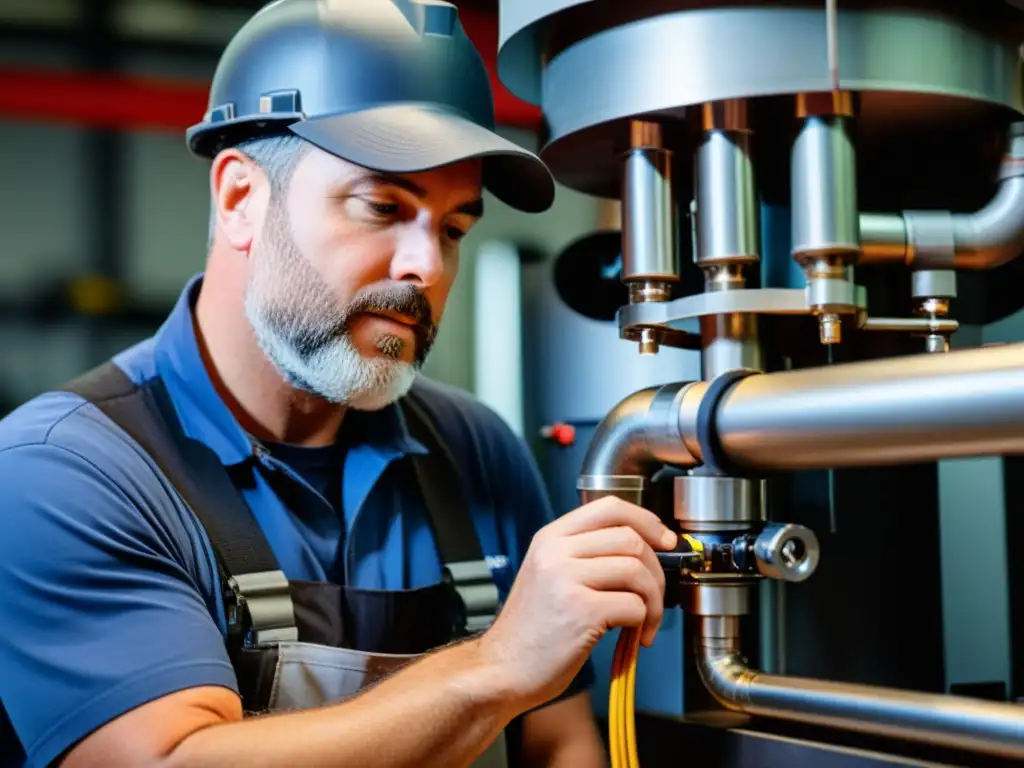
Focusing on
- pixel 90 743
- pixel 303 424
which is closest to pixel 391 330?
pixel 303 424

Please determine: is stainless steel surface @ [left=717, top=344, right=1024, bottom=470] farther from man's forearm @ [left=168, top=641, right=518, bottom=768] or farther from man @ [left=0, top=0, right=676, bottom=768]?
man's forearm @ [left=168, top=641, right=518, bottom=768]

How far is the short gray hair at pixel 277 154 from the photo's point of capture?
3.28 ft

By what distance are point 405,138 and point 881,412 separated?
0.47 m

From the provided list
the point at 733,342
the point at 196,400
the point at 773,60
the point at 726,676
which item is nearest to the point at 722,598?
the point at 726,676

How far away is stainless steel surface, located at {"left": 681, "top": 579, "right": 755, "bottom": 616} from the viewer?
876mm

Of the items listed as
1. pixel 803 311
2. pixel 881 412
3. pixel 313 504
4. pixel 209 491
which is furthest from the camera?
pixel 313 504

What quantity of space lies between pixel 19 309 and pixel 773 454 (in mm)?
969

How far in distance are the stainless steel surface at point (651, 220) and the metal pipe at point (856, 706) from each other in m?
0.30

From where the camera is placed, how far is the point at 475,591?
1.08m

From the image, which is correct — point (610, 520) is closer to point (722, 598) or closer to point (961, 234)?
point (722, 598)

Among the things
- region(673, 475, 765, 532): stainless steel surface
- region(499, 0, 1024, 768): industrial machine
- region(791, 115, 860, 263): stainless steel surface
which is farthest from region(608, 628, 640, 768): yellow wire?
region(791, 115, 860, 263): stainless steel surface

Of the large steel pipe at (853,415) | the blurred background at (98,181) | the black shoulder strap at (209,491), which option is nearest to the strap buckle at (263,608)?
the black shoulder strap at (209,491)

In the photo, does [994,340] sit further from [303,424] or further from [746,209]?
[303,424]

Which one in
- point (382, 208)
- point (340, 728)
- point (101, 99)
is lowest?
point (340, 728)
